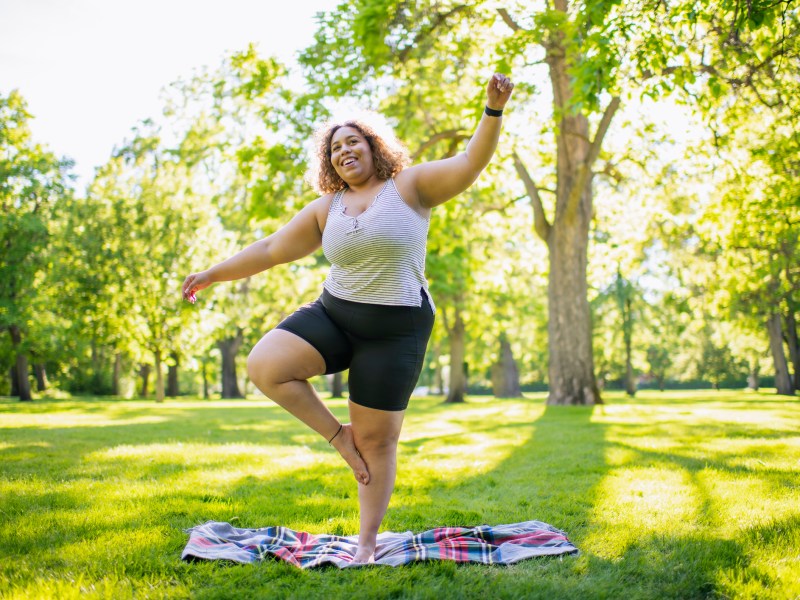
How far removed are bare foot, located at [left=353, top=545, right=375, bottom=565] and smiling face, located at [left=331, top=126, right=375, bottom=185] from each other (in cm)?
189

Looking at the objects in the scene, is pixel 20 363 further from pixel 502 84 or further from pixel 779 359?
pixel 779 359

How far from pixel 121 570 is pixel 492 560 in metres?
1.73

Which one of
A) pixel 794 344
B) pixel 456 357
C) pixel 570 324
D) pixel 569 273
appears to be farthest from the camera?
pixel 794 344

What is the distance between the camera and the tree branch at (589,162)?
42.8 feet

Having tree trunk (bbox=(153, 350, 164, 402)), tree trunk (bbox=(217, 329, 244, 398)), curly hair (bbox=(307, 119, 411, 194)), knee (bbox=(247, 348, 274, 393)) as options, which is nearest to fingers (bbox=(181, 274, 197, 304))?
knee (bbox=(247, 348, 274, 393))

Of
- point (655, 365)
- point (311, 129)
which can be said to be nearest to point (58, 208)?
point (311, 129)

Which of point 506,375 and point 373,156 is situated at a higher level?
point 373,156

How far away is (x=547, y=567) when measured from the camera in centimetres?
307

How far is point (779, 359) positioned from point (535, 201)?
17.2m

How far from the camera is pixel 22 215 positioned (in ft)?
73.3

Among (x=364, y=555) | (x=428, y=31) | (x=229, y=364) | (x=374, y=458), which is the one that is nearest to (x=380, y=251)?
(x=374, y=458)

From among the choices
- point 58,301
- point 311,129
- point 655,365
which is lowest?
point 655,365

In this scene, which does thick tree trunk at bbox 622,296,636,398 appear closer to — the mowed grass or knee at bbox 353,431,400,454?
the mowed grass

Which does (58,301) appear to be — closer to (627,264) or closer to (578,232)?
(578,232)
